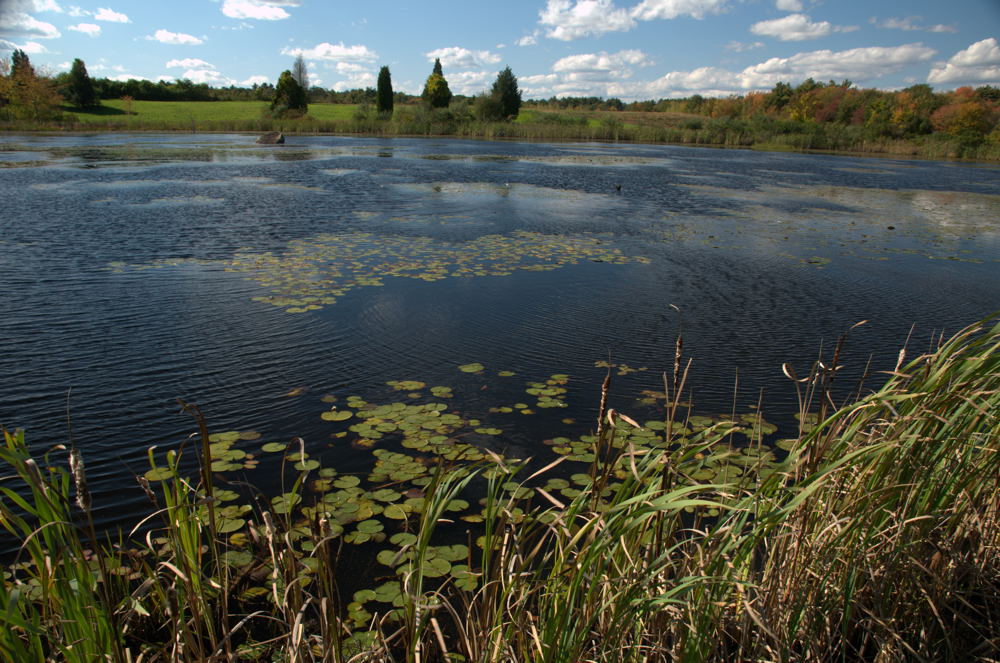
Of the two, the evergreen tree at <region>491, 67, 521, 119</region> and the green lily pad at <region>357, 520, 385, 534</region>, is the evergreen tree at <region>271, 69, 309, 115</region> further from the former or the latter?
the green lily pad at <region>357, 520, 385, 534</region>

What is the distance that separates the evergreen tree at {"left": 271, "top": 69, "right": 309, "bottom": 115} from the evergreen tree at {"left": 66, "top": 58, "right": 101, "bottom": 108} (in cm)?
1687

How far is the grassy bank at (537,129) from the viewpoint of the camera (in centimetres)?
4644

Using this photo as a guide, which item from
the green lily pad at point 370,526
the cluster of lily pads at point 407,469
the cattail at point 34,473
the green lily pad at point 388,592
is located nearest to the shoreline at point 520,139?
the cluster of lily pads at point 407,469

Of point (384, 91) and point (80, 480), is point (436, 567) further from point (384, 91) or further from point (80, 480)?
point (384, 91)

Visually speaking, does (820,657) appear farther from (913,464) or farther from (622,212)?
(622,212)

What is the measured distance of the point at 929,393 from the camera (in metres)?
2.35

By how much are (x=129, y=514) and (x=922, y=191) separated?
27.1 m

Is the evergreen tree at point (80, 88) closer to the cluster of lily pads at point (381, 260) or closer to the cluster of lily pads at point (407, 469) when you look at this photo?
the cluster of lily pads at point (381, 260)

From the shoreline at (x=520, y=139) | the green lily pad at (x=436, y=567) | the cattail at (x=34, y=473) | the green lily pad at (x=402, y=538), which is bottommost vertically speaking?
the green lily pad at (x=436, y=567)

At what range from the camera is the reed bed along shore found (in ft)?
6.21

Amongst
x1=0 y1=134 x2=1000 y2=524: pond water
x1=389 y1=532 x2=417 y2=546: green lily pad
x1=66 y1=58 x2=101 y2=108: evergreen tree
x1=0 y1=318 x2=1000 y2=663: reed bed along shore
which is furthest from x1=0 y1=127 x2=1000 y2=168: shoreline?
x1=0 y1=318 x2=1000 y2=663: reed bed along shore

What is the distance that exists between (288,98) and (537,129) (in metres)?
24.6

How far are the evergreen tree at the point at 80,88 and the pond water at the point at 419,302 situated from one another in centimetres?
4924

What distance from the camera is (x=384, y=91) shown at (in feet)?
194
